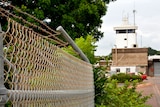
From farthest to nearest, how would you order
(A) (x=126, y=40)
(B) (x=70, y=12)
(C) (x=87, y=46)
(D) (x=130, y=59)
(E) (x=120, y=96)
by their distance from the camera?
(A) (x=126, y=40) < (D) (x=130, y=59) < (B) (x=70, y=12) < (E) (x=120, y=96) < (C) (x=87, y=46)

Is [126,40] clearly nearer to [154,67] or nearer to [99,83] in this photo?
[154,67]

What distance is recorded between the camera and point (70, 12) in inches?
670

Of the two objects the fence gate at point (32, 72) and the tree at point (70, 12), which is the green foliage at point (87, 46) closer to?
the fence gate at point (32, 72)

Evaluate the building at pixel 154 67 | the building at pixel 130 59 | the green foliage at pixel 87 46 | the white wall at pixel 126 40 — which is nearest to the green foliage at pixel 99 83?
the green foliage at pixel 87 46

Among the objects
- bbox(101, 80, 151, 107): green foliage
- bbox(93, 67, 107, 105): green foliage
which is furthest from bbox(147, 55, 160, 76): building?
bbox(93, 67, 107, 105): green foliage

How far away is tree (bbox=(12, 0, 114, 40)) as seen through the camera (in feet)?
53.8

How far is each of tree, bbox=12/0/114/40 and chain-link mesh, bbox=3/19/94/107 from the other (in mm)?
11809

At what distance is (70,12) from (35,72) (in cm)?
1404

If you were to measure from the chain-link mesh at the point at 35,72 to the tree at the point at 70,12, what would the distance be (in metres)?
11.8

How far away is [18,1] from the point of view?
16719mm

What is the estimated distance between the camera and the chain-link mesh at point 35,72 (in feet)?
8.40

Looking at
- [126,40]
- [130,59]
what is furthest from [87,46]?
[126,40]

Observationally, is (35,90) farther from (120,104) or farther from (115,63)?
(115,63)

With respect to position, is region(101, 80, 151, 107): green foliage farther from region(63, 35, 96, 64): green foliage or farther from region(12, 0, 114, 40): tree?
region(12, 0, 114, 40): tree
